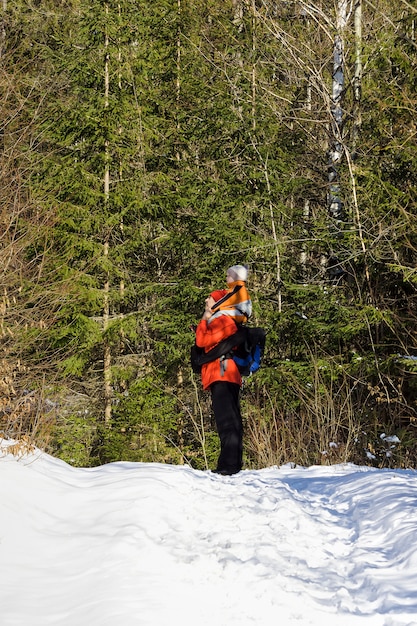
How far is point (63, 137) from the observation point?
14.6m

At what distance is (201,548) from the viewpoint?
4.16 metres

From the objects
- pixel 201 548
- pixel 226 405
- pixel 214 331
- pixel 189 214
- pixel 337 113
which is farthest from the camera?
pixel 189 214

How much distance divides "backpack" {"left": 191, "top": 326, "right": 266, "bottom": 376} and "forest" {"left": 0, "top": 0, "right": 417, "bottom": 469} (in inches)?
156

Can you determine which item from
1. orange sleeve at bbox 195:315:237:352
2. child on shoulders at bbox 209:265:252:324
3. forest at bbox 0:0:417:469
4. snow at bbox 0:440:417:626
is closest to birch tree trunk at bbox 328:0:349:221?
forest at bbox 0:0:417:469

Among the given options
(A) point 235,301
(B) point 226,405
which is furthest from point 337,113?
(B) point 226,405

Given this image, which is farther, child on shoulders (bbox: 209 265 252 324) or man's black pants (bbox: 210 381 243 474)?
man's black pants (bbox: 210 381 243 474)

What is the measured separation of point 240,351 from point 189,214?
26.1ft

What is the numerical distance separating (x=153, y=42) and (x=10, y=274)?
7.36 meters

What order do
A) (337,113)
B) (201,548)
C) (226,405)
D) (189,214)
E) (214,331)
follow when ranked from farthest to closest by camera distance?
(189,214) → (337,113) → (226,405) → (214,331) → (201,548)

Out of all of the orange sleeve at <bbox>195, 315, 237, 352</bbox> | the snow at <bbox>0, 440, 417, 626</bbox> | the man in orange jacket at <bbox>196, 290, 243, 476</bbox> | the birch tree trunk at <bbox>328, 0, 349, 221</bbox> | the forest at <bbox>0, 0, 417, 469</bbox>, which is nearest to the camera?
the snow at <bbox>0, 440, 417, 626</bbox>

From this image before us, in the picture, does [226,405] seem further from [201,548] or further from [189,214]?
[189,214]

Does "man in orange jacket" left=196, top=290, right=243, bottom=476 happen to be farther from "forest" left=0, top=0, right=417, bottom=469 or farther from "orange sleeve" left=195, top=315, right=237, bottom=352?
"forest" left=0, top=0, right=417, bottom=469

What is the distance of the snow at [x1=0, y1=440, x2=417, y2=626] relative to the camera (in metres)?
A: 3.30

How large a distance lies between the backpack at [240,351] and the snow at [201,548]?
3.40 ft
